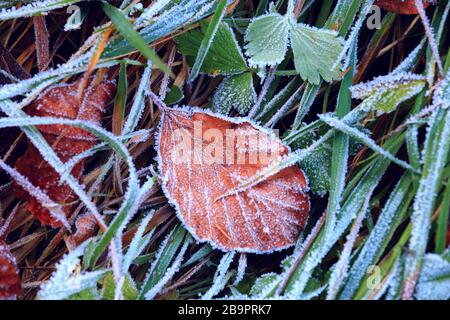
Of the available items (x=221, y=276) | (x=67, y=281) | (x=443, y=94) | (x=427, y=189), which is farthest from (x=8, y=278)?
(x=443, y=94)

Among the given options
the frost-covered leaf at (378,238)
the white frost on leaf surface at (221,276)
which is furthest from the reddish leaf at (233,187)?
the frost-covered leaf at (378,238)

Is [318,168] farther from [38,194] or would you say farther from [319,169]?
[38,194]

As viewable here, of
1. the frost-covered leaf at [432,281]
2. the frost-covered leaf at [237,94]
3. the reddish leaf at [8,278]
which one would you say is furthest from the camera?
the frost-covered leaf at [237,94]

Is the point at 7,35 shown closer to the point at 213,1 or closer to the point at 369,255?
the point at 213,1

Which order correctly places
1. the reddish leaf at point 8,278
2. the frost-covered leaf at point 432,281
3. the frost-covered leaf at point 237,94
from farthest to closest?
the frost-covered leaf at point 237,94 < the reddish leaf at point 8,278 < the frost-covered leaf at point 432,281

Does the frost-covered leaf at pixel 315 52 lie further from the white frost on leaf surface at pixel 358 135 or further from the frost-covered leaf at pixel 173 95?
the frost-covered leaf at pixel 173 95

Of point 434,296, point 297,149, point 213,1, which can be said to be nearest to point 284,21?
point 213,1

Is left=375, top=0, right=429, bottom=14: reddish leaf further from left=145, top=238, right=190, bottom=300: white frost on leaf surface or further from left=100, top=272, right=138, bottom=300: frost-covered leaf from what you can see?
left=100, top=272, right=138, bottom=300: frost-covered leaf
